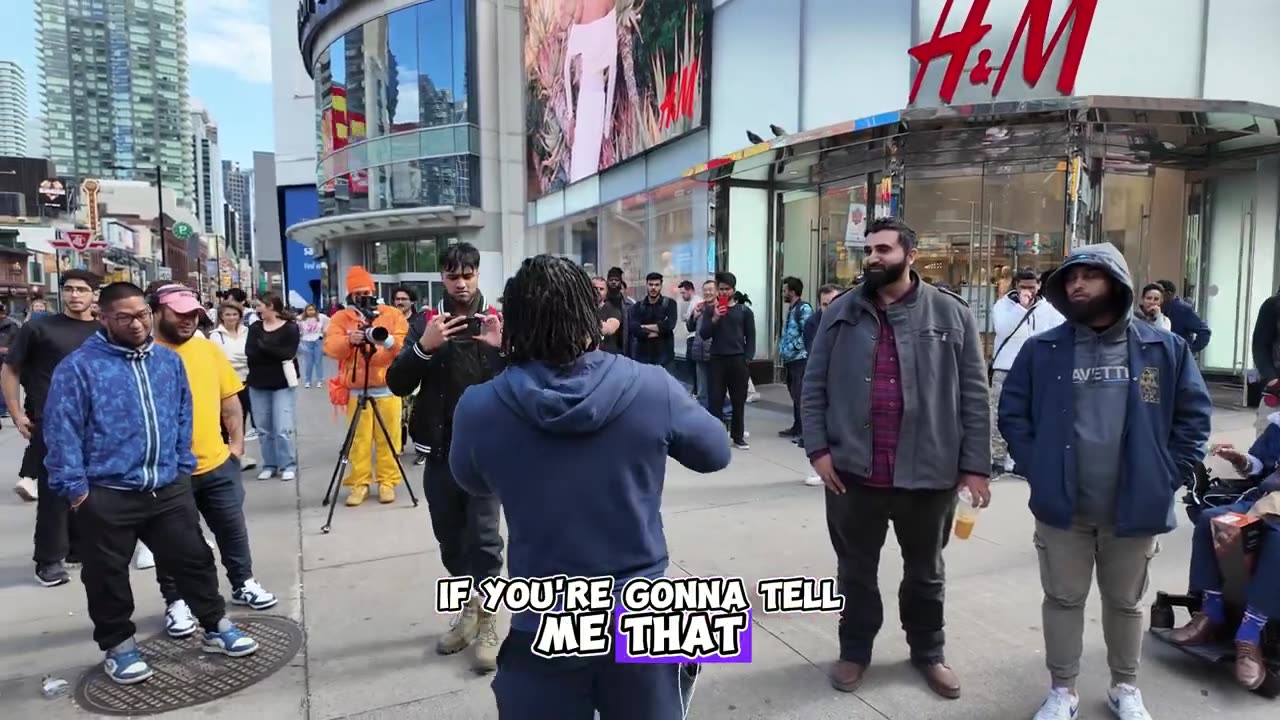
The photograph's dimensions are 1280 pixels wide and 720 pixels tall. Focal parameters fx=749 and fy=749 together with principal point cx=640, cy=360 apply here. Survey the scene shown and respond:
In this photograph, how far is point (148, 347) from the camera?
340 centimetres

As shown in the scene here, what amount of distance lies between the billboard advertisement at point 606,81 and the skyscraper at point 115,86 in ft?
356

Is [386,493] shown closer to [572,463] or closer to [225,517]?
[225,517]

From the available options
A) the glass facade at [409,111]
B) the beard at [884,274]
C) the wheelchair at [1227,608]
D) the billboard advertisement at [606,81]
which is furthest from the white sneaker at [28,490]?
the glass facade at [409,111]

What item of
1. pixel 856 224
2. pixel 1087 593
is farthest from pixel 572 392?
pixel 856 224

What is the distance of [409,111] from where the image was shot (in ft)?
92.7

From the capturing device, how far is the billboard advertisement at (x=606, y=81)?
557 inches

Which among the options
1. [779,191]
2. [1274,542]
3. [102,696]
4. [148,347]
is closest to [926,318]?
[1274,542]

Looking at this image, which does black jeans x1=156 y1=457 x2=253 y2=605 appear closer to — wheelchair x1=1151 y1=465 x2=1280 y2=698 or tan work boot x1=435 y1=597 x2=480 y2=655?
tan work boot x1=435 y1=597 x2=480 y2=655

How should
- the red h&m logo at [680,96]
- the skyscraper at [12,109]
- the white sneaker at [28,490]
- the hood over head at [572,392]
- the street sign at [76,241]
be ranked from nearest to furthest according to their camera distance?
the hood over head at [572,392] → the white sneaker at [28,490] → the red h&m logo at [680,96] → the street sign at [76,241] → the skyscraper at [12,109]

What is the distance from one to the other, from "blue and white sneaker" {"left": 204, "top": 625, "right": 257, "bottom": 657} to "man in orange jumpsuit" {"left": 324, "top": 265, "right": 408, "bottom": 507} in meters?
2.33

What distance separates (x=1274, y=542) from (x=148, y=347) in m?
4.97

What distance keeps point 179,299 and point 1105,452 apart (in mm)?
4346

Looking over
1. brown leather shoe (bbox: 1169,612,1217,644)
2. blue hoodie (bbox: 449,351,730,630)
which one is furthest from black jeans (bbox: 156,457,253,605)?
brown leather shoe (bbox: 1169,612,1217,644)

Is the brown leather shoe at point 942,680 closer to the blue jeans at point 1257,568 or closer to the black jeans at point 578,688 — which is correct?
the blue jeans at point 1257,568
